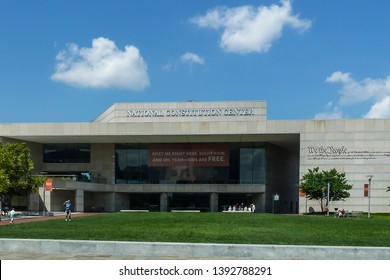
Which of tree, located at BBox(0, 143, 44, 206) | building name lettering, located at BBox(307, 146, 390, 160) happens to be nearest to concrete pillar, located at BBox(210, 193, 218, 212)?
building name lettering, located at BBox(307, 146, 390, 160)

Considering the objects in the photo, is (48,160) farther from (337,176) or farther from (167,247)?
(167,247)

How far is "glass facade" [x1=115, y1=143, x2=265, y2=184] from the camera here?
6234 cm

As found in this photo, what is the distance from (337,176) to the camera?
1977 inches

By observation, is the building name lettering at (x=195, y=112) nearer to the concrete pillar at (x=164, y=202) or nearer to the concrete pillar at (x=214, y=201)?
the concrete pillar at (x=214, y=201)

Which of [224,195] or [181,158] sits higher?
[181,158]

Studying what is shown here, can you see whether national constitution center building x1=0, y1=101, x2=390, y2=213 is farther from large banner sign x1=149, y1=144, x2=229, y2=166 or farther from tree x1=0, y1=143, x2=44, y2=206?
tree x1=0, y1=143, x2=44, y2=206

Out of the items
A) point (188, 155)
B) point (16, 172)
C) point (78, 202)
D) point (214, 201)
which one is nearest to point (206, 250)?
point (16, 172)

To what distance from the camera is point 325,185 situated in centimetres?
4922

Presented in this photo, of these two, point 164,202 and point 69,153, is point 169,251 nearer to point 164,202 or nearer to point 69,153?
point 164,202

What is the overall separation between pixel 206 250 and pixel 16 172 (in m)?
32.3

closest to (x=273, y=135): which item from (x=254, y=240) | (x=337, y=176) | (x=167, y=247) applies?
(x=337, y=176)

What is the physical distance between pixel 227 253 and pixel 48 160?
55093mm

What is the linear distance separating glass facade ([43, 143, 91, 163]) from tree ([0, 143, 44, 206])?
19217 millimetres

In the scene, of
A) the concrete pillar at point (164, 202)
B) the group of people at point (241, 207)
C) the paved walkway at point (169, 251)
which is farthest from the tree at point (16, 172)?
the paved walkway at point (169, 251)
